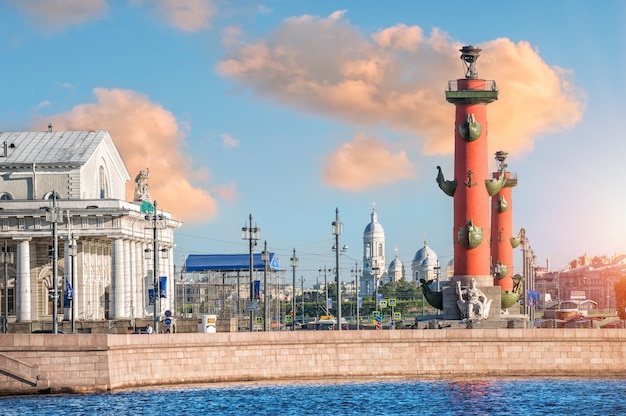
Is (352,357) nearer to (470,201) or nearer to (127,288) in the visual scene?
(470,201)

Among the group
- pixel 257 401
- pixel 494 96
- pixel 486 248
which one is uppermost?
pixel 494 96

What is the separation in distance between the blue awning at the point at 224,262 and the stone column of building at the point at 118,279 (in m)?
15.2

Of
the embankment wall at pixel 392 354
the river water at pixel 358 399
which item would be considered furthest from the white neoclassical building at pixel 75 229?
the river water at pixel 358 399

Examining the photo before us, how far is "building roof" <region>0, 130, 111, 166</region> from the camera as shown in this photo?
358ft

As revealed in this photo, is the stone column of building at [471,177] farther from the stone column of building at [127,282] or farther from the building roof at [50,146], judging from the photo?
the building roof at [50,146]

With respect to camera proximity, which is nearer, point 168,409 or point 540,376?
point 168,409

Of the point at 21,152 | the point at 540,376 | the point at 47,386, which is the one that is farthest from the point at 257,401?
the point at 21,152

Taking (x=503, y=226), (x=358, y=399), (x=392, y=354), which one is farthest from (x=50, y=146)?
(x=358, y=399)

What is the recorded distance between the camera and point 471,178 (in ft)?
245

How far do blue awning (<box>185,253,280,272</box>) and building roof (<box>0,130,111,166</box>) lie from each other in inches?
552

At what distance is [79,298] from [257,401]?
4870 cm

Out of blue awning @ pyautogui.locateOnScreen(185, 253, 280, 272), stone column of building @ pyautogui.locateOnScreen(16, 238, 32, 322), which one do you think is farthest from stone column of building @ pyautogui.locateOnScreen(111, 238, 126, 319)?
blue awning @ pyautogui.locateOnScreen(185, 253, 280, 272)

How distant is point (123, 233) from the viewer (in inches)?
4021

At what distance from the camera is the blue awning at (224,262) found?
383ft
